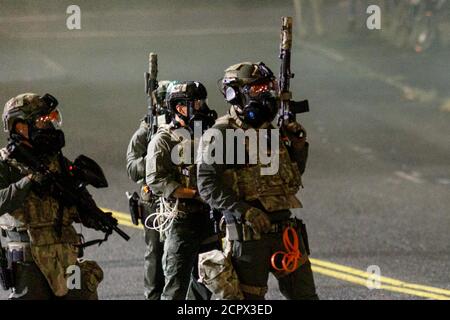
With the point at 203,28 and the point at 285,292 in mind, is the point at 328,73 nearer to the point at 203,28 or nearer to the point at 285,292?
the point at 203,28

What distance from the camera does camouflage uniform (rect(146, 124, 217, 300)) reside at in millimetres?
9477

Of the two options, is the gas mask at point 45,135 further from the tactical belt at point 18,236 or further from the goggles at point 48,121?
the tactical belt at point 18,236

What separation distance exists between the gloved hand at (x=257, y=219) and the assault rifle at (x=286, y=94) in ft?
2.43

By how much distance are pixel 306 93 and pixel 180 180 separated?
1084cm

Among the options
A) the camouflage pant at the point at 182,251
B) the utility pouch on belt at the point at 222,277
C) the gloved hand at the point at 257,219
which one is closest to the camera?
the gloved hand at the point at 257,219

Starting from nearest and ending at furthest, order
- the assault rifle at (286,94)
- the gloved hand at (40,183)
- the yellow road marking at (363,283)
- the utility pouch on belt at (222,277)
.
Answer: the gloved hand at (40,183) → the utility pouch on belt at (222,277) → the assault rifle at (286,94) → the yellow road marking at (363,283)

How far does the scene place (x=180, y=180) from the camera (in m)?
9.53

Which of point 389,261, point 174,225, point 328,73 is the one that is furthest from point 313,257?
point 328,73

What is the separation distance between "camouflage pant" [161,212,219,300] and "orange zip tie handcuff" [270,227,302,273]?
124 cm

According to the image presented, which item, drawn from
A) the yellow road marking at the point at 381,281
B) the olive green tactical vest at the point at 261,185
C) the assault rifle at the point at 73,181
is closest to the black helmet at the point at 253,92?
the olive green tactical vest at the point at 261,185

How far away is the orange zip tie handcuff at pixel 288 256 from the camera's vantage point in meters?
8.50

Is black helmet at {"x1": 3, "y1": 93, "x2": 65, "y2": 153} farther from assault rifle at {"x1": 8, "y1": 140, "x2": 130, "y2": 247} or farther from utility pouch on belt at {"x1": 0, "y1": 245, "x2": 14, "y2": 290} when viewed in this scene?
utility pouch on belt at {"x1": 0, "y1": 245, "x2": 14, "y2": 290}

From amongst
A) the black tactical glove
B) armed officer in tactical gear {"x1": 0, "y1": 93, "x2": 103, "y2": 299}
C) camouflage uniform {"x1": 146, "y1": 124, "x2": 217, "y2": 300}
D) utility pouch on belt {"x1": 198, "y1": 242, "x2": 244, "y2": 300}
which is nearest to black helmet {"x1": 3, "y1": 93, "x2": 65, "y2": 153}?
armed officer in tactical gear {"x1": 0, "y1": 93, "x2": 103, "y2": 299}
